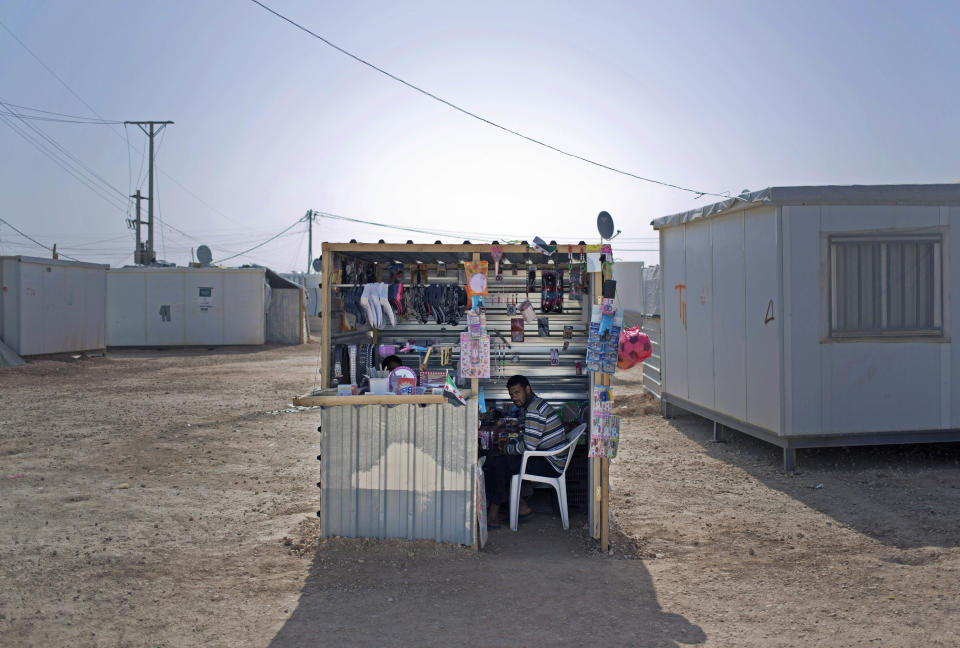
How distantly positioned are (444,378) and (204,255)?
24211 mm

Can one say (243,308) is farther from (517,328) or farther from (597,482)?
(597,482)

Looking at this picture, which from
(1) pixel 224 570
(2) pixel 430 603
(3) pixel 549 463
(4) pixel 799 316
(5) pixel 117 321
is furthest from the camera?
(5) pixel 117 321

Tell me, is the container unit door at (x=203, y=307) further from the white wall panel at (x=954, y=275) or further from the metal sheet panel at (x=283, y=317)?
the white wall panel at (x=954, y=275)

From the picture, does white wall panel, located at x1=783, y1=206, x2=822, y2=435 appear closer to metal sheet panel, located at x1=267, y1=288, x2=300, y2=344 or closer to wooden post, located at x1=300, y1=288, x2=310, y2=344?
wooden post, located at x1=300, y1=288, x2=310, y2=344

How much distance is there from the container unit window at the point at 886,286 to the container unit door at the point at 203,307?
67.5ft

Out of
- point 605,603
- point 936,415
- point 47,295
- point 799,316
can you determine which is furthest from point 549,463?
point 47,295

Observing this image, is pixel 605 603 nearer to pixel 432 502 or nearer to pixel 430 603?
pixel 430 603

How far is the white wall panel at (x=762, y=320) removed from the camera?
306 inches

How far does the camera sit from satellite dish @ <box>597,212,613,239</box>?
8.64 metres

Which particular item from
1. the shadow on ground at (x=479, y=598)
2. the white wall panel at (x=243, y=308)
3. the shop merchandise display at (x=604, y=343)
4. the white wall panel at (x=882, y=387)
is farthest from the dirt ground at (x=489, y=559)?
the white wall panel at (x=243, y=308)

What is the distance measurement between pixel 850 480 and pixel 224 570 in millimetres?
5632

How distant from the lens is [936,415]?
792 cm

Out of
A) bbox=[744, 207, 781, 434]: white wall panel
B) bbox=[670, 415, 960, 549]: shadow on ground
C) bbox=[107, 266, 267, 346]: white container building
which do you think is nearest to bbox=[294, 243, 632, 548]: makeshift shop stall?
bbox=[670, 415, 960, 549]: shadow on ground

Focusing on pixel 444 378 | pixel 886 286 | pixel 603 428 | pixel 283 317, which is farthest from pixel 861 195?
pixel 283 317
